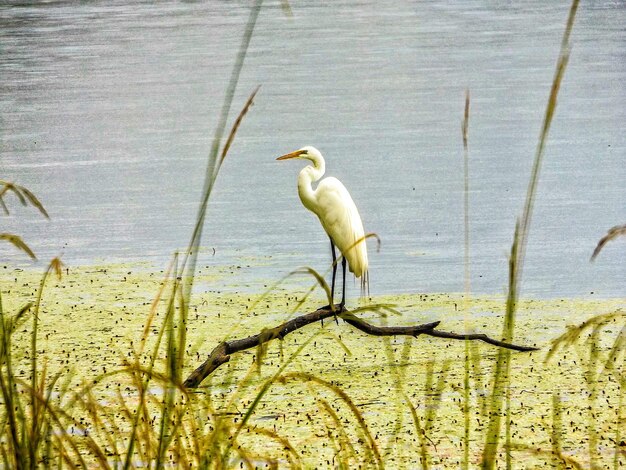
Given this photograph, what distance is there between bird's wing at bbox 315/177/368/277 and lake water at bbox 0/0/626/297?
52 centimetres

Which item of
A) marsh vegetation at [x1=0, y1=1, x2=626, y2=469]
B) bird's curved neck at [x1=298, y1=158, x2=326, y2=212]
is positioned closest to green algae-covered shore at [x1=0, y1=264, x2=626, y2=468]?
marsh vegetation at [x1=0, y1=1, x2=626, y2=469]

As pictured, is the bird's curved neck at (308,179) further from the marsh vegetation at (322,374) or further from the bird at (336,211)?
the marsh vegetation at (322,374)

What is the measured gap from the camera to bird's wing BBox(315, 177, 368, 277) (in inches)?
152

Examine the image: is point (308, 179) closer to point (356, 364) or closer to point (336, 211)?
point (336, 211)

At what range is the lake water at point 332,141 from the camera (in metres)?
5.00

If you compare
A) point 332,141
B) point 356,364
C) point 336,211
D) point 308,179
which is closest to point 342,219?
point 336,211

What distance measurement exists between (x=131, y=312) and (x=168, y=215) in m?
1.50

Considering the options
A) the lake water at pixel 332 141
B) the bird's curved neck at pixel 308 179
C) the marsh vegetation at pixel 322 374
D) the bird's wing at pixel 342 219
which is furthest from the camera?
the lake water at pixel 332 141

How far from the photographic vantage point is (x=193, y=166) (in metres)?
6.69

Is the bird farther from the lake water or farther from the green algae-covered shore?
the lake water

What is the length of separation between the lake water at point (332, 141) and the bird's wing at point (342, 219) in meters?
0.52

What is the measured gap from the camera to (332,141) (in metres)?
7.17

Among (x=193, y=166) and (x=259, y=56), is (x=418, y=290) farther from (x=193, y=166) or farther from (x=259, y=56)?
(x=259, y=56)

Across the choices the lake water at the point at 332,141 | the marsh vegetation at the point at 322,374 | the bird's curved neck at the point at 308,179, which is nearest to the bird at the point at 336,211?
Result: the bird's curved neck at the point at 308,179
